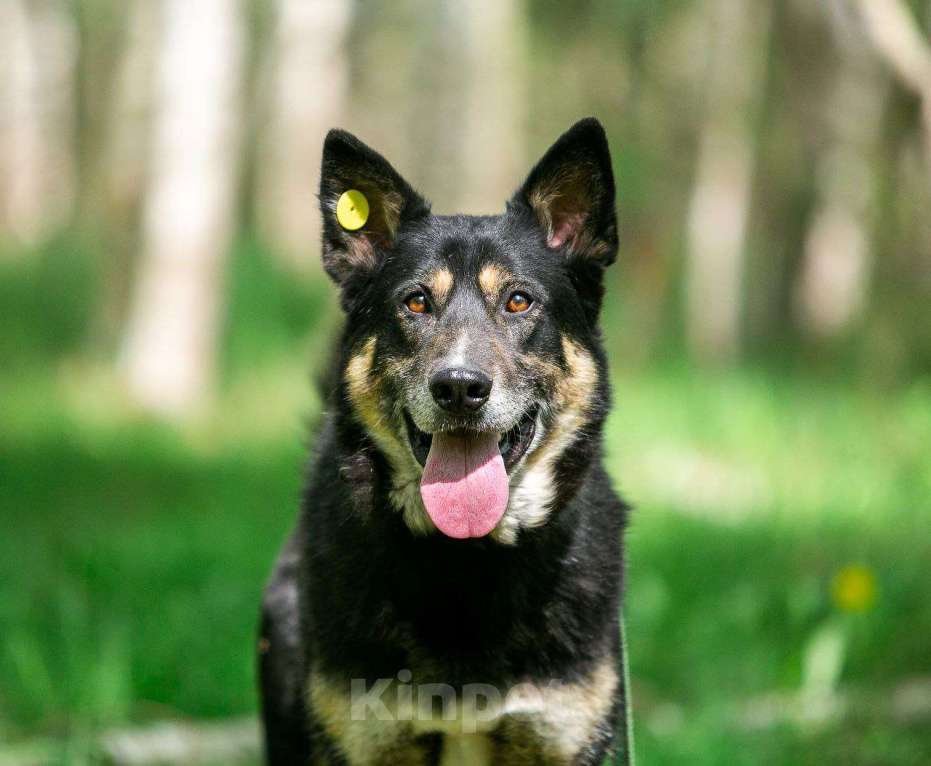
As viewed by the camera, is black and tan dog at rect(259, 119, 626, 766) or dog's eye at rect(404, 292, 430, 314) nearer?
black and tan dog at rect(259, 119, 626, 766)

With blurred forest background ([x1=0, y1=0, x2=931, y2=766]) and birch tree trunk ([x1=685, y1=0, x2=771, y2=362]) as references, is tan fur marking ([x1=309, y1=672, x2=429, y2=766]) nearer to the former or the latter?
blurred forest background ([x1=0, y1=0, x2=931, y2=766])

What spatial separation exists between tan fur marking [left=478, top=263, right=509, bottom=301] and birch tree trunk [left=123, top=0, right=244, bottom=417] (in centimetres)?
715

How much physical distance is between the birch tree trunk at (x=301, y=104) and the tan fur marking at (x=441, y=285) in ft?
45.7

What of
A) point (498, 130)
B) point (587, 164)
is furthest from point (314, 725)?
point (498, 130)

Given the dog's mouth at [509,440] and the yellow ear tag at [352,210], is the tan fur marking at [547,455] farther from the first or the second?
the yellow ear tag at [352,210]

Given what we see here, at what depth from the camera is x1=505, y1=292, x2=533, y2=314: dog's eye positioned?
146 inches

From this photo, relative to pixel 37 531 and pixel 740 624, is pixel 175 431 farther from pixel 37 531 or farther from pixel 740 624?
pixel 740 624

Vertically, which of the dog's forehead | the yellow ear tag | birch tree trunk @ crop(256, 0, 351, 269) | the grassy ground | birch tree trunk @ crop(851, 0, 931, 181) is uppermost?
birch tree trunk @ crop(256, 0, 351, 269)

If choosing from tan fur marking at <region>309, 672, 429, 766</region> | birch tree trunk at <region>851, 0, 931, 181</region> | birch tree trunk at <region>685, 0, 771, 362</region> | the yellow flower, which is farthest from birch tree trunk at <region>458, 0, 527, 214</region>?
birch tree trunk at <region>685, 0, 771, 362</region>

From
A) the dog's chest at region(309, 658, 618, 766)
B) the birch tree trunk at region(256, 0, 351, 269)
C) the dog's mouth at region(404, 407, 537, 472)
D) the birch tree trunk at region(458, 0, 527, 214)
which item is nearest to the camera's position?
the dog's chest at region(309, 658, 618, 766)

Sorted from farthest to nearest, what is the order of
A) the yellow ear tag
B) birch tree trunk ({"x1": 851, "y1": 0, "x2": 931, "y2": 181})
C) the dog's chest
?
birch tree trunk ({"x1": 851, "y1": 0, "x2": 931, "y2": 181}) < the yellow ear tag < the dog's chest

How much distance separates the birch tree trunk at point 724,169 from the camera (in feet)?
49.5

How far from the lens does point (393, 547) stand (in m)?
3.68

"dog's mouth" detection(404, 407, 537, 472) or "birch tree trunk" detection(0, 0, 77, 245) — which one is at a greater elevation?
"birch tree trunk" detection(0, 0, 77, 245)
